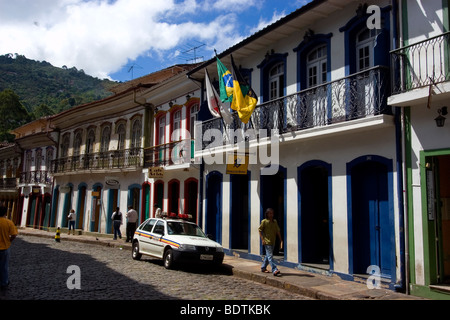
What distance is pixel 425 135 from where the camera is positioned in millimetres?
8742

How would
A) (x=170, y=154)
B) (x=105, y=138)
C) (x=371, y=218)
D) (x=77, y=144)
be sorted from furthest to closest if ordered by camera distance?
(x=77, y=144) < (x=105, y=138) < (x=170, y=154) < (x=371, y=218)

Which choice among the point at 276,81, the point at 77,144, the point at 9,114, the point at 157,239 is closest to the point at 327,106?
the point at 276,81

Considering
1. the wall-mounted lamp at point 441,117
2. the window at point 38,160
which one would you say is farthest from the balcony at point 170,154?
the window at point 38,160

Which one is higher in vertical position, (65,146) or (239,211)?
(65,146)

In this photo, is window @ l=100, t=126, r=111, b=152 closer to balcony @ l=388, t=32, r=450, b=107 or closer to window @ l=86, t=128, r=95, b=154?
window @ l=86, t=128, r=95, b=154

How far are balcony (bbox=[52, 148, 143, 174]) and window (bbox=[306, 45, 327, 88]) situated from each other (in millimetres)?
11733

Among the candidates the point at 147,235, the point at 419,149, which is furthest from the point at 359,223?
the point at 147,235

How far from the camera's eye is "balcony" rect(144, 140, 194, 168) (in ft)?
58.1

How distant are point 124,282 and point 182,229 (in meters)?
3.41

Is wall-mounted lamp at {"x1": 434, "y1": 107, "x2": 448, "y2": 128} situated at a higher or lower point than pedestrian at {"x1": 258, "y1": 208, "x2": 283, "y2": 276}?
higher

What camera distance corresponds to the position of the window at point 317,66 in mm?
11914

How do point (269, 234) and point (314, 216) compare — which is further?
point (314, 216)

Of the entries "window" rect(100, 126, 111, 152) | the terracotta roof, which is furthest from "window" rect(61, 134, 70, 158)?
"window" rect(100, 126, 111, 152)

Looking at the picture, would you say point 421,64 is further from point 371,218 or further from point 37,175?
point 37,175
